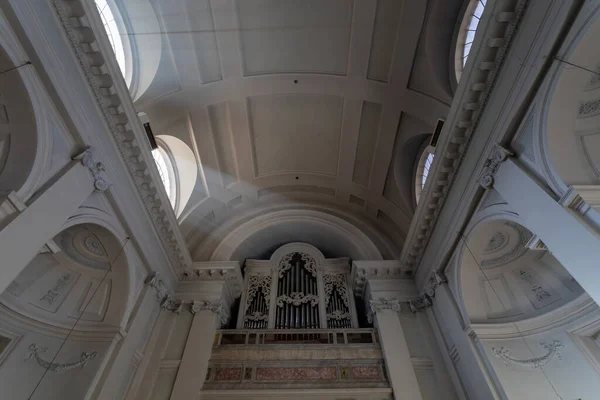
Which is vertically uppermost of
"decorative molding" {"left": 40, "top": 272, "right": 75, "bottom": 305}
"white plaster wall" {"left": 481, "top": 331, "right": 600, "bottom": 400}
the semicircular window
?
the semicircular window

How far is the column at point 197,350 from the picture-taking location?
5.95m

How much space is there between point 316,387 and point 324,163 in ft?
20.3

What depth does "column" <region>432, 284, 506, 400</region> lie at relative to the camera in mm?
4934

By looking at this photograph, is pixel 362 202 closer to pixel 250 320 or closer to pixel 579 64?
pixel 250 320

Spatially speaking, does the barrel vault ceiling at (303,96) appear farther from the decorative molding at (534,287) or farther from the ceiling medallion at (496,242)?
the decorative molding at (534,287)

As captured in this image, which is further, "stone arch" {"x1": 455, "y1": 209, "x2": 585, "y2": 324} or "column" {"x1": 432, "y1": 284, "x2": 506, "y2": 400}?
"stone arch" {"x1": 455, "y1": 209, "x2": 585, "y2": 324}

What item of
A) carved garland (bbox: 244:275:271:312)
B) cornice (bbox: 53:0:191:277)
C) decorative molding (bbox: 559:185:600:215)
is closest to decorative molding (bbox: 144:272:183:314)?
cornice (bbox: 53:0:191:277)

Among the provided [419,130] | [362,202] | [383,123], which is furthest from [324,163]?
[419,130]

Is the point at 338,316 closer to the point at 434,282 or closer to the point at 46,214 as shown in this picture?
the point at 434,282

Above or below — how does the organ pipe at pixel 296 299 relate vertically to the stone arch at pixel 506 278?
above

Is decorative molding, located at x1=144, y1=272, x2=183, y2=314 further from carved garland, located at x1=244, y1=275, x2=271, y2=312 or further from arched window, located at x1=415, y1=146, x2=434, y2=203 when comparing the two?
arched window, located at x1=415, y1=146, x2=434, y2=203

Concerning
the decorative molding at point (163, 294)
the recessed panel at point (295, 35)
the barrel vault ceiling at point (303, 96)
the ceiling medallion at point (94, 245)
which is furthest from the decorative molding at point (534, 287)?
the ceiling medallion at point (94, 245)

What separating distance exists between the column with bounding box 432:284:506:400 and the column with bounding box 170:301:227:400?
5.02 meters

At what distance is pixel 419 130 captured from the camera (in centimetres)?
716
